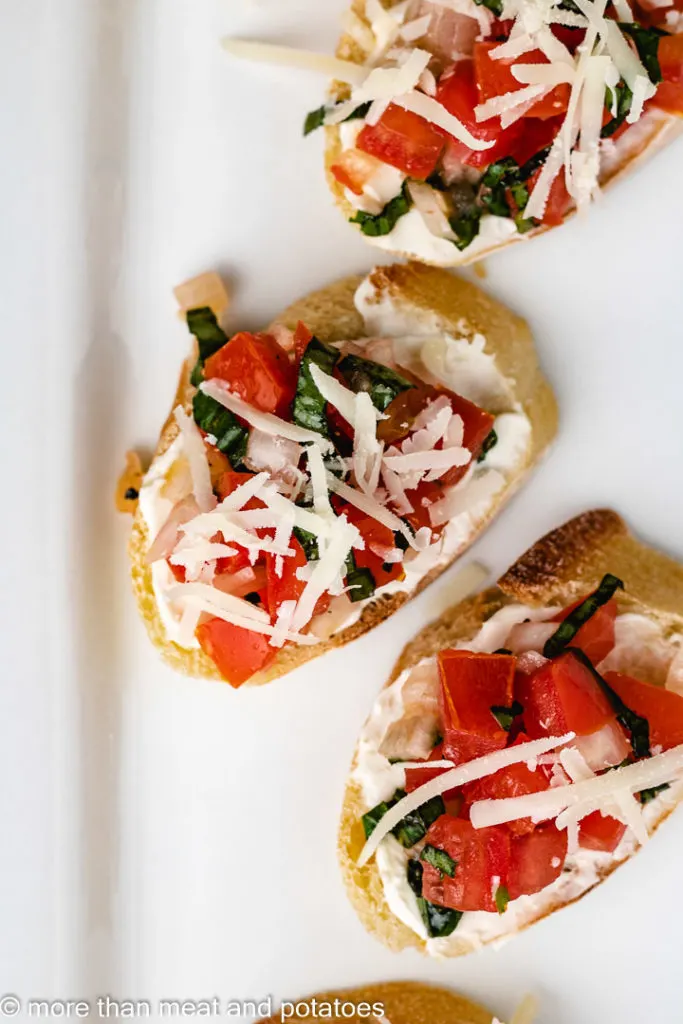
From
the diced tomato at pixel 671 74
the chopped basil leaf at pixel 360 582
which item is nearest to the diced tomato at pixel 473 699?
the chopped basil leaf at pixel 360 582

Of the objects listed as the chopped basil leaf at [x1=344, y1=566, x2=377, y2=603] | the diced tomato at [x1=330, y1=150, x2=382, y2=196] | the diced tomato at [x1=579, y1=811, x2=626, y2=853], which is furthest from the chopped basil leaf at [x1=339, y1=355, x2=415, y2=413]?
the diced tomato at [x1=579, y1=811, x2=626, y2=853]

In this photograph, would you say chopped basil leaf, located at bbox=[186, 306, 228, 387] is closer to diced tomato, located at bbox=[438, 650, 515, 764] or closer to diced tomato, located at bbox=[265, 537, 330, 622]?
diced tomato, located at bbox=[265, 537, 330, 622]

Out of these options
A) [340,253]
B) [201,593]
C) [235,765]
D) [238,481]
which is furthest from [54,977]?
[340,253]

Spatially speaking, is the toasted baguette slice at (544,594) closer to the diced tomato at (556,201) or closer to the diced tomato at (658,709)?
the diced tomato at (658,709)

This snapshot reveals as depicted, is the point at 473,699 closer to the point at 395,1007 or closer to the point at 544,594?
the point at 544,594

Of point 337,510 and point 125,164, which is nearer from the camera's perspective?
point 337,510

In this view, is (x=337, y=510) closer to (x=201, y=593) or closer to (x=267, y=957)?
(x=201, y=593)
